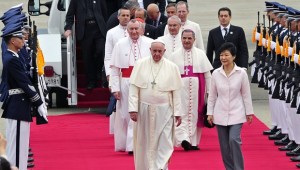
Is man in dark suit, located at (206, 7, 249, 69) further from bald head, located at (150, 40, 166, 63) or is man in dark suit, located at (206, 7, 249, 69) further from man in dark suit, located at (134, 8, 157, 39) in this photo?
bald head, located at (150, 40, 166, 63)

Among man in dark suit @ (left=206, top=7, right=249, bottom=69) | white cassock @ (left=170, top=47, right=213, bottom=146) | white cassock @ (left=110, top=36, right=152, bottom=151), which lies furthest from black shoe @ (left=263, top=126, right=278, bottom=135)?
white cassock @ (left=110, top=36, right=152, bottom=151)

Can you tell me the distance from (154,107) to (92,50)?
6.54 m

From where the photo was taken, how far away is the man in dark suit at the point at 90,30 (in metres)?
21.4

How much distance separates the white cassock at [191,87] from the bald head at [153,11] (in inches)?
94.1

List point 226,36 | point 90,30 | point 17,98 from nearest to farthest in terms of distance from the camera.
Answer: point 17,98 < point 226,36 < point 90,30

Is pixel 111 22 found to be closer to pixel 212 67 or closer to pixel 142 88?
pixel 212 67

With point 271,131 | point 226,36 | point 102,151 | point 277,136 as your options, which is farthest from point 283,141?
point 102,151

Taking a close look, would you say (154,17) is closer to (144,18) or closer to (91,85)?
(144,18)

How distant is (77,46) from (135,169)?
22.5 feet

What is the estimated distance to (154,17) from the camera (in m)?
20.0

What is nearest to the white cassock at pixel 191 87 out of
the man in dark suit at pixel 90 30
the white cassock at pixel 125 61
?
the white cassock at pixel 125 61

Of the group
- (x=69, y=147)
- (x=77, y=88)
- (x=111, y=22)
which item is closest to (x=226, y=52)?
(x=69, y=147)

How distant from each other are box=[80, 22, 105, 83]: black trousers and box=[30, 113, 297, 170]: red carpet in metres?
0.82

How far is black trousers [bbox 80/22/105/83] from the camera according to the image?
21.5m
